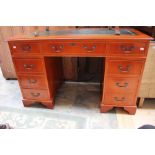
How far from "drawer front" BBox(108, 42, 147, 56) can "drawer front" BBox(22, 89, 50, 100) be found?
0.74 meters

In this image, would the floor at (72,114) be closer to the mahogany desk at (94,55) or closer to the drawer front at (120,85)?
the mahogany desk at (94,55)

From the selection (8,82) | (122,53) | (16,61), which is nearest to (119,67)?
(122,53)

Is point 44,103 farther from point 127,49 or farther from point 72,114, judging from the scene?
point 127,49

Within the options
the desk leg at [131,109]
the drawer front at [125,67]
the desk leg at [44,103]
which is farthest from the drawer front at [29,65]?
the desk leg at [131,109]

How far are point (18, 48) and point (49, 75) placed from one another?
372mm

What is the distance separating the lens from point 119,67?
1.29 meters

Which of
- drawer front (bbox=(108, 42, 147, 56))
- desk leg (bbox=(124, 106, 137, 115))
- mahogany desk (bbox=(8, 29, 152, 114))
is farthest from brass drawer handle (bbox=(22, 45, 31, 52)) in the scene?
desk leg (bbox=(124, 106, 137, 115))

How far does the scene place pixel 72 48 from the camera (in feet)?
4.11

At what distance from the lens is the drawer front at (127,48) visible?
1.18 m

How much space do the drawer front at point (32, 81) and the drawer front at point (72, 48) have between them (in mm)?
288

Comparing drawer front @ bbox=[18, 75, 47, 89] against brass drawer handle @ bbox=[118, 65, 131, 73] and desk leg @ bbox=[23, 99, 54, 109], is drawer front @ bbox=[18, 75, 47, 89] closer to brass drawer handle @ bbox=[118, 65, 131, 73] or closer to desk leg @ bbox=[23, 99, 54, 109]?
desk leg @ bbox=[23, 99, 54, 109]

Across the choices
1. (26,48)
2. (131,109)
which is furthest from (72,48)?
(131,109)

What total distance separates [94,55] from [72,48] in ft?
0.61

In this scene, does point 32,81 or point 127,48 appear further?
point 32,81
